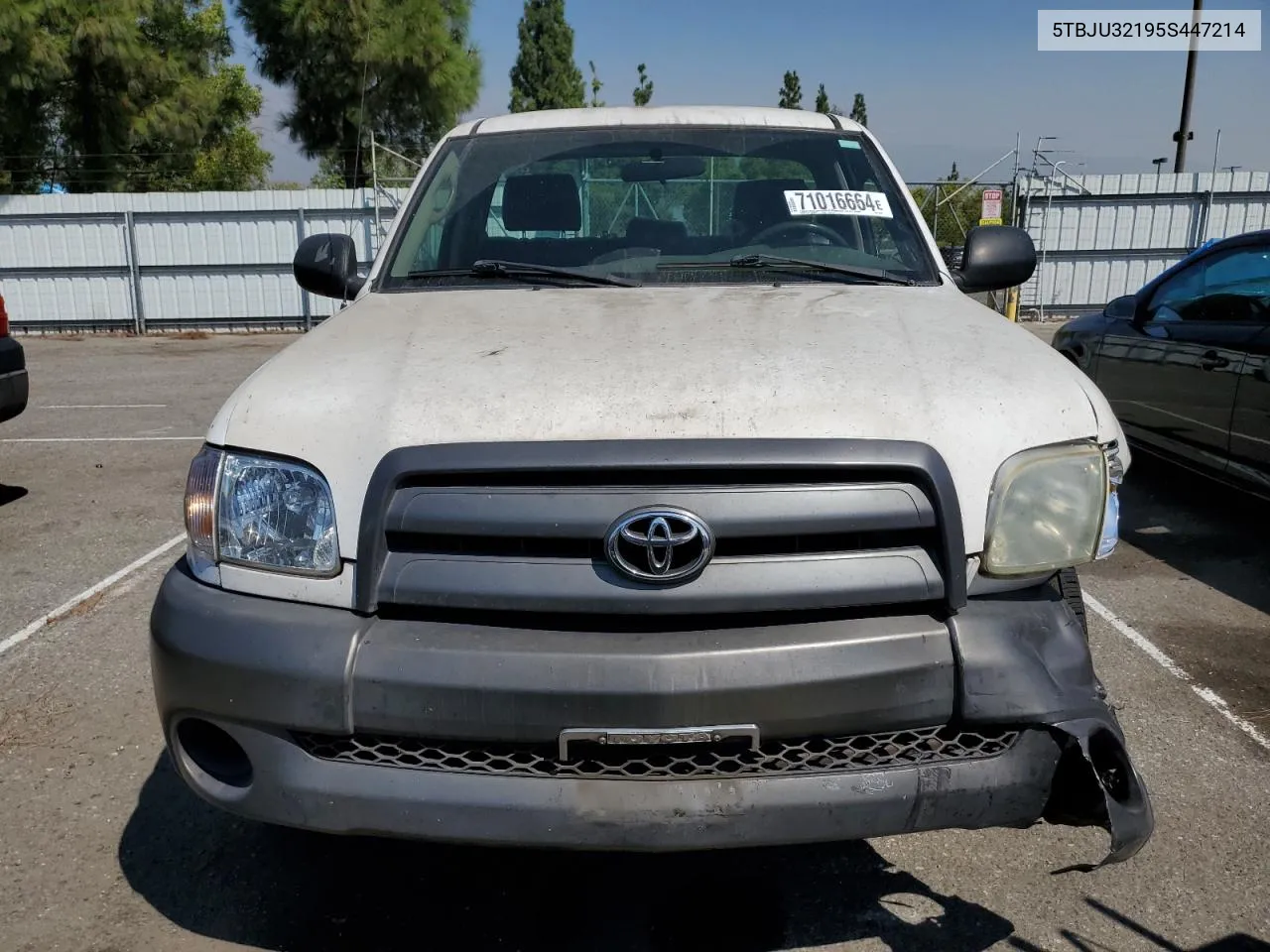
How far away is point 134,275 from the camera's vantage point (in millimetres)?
18953

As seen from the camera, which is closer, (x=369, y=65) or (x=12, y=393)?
(x=12, y=393)

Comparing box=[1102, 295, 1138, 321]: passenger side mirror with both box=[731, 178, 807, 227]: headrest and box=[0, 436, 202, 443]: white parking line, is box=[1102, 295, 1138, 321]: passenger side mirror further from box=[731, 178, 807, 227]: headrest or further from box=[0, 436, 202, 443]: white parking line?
box=[0, 436, 202, 443]: white parking line

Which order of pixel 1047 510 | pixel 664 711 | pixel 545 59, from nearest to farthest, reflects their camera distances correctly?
pixel 664 711
pixel 1047 510
pixel 545 59

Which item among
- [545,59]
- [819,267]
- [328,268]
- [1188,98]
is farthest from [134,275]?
[545,59]

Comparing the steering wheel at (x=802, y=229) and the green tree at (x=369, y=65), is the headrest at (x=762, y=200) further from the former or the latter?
the green tree at (x=369, y=65)

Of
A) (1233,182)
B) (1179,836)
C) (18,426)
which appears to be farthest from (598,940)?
(1233,182)

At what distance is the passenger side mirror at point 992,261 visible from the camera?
3.48m

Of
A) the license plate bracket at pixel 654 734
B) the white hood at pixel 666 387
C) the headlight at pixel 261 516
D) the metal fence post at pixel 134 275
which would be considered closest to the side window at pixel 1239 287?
the white hood at pixel 666 387

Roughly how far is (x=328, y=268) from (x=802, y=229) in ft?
5.12

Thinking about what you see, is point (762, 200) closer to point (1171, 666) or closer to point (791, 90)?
point (1171, 666)

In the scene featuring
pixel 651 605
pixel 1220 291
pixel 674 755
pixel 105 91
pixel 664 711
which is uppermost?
pixel 105 91

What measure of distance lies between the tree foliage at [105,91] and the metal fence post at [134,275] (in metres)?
4.45

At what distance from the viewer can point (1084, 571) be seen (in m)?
5.37

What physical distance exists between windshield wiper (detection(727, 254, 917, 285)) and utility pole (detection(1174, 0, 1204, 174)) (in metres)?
27.3
